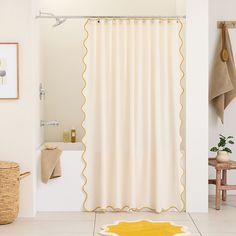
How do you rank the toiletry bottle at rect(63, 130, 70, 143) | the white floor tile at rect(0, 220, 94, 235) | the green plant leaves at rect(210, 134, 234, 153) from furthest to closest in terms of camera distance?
1. the toiletry bottle at rect(63, 130, 70, 143)
2. the green plant leaves at rect(210, 134, 234, 153)
3. the white floor tile at rect(0, 220, 94, 235)

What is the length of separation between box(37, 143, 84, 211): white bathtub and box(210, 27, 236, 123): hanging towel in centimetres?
182

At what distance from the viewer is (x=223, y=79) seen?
625cm

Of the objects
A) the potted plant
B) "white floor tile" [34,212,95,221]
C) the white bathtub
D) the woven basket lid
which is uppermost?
the potted plant

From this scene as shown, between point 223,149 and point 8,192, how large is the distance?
240cm

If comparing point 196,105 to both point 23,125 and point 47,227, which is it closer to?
point 23,125

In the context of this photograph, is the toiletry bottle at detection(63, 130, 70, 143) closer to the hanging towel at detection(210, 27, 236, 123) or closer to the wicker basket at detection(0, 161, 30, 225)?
the wicker basket at detection(0, 161, 30, 225)

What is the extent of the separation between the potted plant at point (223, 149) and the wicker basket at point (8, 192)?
2134 millimetres

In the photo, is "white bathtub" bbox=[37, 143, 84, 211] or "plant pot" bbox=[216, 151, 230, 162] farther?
"plant pot" bbox=[216, 151, 230, 162]

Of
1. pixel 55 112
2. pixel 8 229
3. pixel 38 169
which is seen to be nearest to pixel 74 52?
pixel 55 112

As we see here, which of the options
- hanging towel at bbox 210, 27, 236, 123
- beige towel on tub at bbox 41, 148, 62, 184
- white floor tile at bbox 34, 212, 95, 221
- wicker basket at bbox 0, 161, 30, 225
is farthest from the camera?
hanging towel at bbox 210, 27, 236, 123

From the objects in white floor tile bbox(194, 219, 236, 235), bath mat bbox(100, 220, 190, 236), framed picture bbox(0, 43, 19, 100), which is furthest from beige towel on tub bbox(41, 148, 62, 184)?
white floor tile bbox(194, 219, 236, 235)

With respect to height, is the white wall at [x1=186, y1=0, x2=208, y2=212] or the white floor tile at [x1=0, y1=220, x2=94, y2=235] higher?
the white wall at [x1=186, y1=0, x2=208, y2=212]

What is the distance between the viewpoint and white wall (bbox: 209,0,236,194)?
6.45 m

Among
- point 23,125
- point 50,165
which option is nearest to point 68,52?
point 23,125
